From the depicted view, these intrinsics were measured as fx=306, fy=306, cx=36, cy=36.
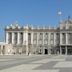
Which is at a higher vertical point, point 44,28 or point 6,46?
point 44,28

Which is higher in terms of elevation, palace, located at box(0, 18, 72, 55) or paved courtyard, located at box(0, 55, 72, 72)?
palace, located at box(0, 18, 72, 55)

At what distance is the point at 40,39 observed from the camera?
149m

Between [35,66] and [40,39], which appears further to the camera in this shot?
[40,39]

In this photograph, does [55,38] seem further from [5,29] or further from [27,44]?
[5,29]

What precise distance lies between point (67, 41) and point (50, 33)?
9056 mm

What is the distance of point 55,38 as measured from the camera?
484 feet

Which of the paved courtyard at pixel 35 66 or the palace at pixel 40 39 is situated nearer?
the paved courtyard at pixel 35 66

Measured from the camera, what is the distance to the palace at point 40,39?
14475cm

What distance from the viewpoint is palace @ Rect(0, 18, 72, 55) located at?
145 meters

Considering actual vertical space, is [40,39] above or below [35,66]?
above

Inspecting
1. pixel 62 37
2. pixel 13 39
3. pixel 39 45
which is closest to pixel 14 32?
pixel 13 39

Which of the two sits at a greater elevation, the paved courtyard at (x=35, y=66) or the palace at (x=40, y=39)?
the palace at (x=40, y=39)

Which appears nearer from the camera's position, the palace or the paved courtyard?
the paved courtyard

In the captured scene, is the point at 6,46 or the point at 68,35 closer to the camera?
the point at 6,46
